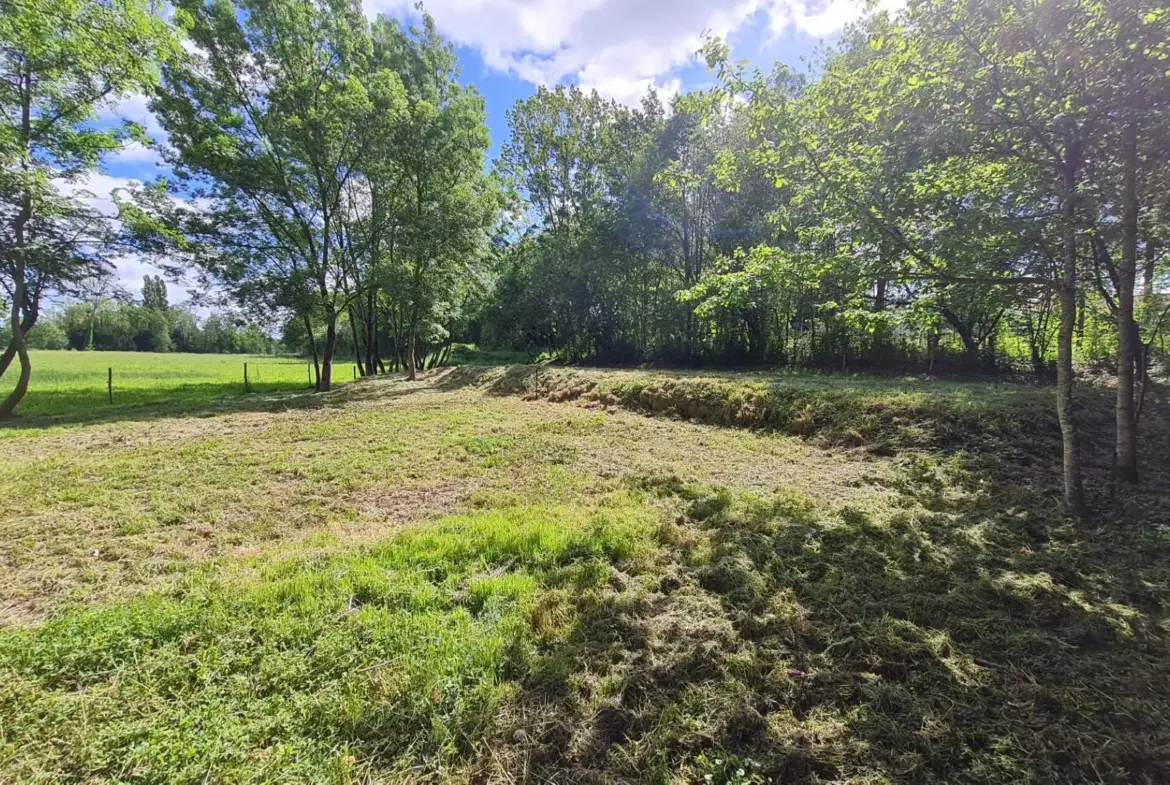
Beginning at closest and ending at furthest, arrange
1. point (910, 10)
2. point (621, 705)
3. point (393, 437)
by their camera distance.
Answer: point (621, 705)
point (910, 10)
point (393, 437)

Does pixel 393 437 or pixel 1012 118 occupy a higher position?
pixel 1012 118

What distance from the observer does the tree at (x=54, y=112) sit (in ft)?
26.7

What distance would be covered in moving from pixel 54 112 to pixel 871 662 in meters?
16.5

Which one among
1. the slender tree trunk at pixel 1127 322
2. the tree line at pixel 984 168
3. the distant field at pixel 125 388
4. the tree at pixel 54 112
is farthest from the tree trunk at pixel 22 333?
the slender tree trunk at pixel 1127 322

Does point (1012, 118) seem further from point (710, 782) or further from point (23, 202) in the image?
point (23, 202)

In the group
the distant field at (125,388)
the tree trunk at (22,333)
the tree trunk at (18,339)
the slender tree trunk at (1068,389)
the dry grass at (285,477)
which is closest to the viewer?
the dry grass at (285,477)

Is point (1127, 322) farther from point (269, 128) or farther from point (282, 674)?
point (269, 128)

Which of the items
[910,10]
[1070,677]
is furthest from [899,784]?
[910,10]

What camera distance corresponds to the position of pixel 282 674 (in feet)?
7.04

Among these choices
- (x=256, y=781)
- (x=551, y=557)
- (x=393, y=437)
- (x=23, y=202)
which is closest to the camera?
(x=256, y=781)

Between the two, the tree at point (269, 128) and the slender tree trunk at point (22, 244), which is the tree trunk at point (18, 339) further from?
the tree at point (269, 128)

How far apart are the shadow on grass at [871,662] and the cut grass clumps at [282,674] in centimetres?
36

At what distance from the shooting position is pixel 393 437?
299 inches

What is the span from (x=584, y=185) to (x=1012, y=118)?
22403mm
